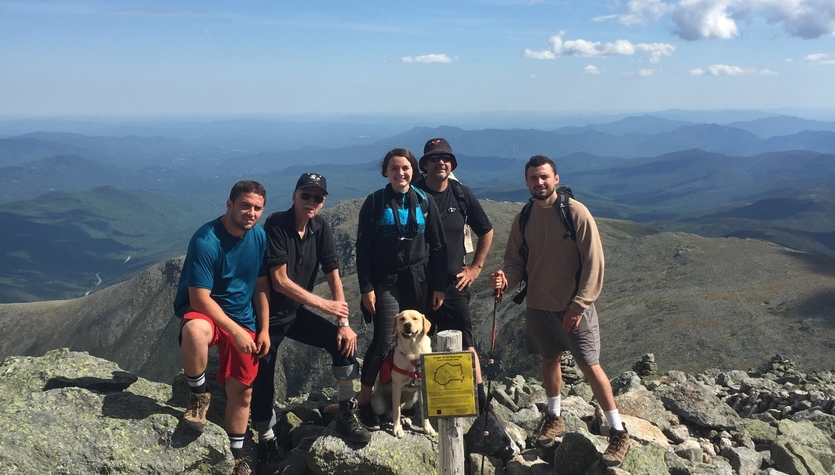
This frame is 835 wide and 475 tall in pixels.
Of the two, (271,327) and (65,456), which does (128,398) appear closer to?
(65,456)

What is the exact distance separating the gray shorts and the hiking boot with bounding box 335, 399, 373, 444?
10.3ft

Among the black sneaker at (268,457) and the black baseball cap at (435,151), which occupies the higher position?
the black baseball cap at (435,151)

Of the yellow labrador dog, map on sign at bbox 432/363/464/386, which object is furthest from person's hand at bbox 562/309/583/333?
map on sign at bbox 432/363/464/386

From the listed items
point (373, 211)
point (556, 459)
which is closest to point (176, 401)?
point (373, 211)

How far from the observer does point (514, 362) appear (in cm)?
5997

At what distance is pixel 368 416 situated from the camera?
8852mm

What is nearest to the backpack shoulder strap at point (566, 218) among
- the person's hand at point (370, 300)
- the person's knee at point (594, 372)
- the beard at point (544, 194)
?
the beard at point (544, 194)

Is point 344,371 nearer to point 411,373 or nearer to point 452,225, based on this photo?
point 411,373

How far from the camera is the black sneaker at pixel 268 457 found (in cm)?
916

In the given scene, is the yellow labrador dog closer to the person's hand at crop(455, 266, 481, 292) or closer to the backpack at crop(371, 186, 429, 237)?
the person's hand at crop(455, 266, 481, 292)

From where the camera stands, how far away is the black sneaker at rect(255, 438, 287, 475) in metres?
9.16

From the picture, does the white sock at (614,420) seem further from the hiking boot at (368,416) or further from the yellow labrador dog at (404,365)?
the hiking boot at (368,416)

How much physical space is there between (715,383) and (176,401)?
52.2 feet

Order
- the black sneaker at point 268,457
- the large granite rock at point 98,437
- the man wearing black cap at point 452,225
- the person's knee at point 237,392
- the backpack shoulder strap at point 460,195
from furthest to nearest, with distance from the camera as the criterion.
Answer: the backpack shoulder strap at point 460,195, the man wearing black cap at point 452,225, the black sneaker at point 268,457, the person's knee at point 237,392, the large granite rock at point 98,437
